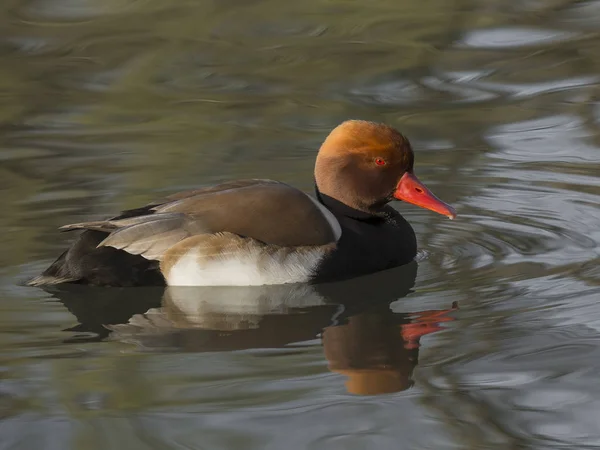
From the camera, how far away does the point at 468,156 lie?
845 centimetres

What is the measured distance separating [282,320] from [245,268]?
51cm

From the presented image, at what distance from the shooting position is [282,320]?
5770mm

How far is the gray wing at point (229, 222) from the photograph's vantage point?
614 cm

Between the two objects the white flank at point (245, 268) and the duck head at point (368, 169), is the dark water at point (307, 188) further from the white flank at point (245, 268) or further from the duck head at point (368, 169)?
the duck head at point (368, 169)

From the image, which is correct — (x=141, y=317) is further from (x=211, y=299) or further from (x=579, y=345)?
(x=579, y=345)

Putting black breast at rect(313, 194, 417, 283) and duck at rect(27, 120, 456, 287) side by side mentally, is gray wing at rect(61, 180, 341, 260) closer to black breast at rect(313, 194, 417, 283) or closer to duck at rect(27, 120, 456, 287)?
duck at rect(27, 120, 456, 287)

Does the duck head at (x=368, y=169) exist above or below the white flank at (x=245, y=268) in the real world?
above

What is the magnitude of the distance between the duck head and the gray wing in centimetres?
44

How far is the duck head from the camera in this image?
664 cm

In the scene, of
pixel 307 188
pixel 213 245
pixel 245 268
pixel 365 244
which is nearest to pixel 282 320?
pixel 245 268

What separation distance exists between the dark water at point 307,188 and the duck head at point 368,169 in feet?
1.37

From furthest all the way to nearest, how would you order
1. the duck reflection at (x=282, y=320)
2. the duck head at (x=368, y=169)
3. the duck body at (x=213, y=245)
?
the duck head at (x=368, y=169) → the duck body at (x=213, y=245) → the duck reflection at (x=282, y=320)

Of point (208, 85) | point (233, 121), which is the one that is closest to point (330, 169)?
point (233, 121)

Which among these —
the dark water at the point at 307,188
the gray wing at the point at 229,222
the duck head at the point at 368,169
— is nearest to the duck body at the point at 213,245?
the gray wing at the point at 229,222
